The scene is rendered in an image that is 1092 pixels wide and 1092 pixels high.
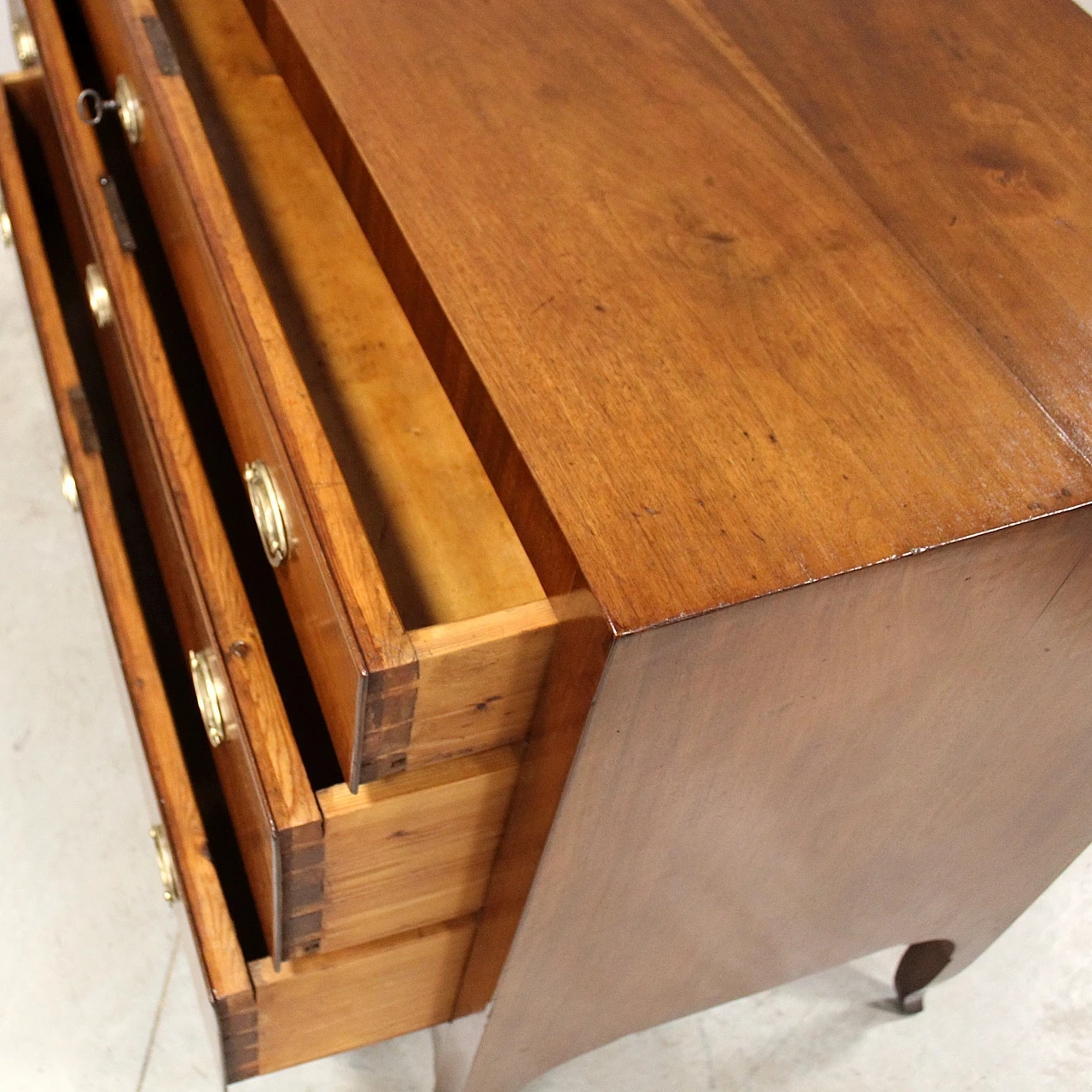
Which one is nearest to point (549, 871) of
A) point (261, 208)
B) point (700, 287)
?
point (700, 287)

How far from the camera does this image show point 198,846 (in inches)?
28.6

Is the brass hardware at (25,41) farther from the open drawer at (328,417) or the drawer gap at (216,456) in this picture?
the open drawer at (328,417)

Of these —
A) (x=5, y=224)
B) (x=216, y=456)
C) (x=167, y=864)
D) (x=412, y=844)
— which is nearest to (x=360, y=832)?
(x=412, y=844)

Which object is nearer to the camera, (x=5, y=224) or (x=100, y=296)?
(x=100, y=296)

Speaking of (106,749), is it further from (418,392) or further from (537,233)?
(537,233)

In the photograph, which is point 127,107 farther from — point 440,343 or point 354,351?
point 440,343

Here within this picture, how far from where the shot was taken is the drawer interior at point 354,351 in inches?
23.4

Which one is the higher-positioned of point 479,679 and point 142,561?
point 479,679

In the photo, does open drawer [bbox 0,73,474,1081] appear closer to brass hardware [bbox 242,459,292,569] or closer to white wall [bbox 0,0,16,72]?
brass hardware [bbox 242,459,292,569]

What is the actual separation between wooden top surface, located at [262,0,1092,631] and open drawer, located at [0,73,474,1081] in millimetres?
324

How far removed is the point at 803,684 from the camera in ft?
1.68

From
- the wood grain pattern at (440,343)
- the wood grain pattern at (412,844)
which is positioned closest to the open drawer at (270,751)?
the wood grain pattern at (412,844)

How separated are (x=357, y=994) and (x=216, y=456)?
38cm

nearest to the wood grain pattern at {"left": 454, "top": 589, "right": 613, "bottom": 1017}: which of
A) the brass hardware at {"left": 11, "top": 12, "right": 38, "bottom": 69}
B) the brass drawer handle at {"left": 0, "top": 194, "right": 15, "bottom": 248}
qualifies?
the brass drawer handle at {"left": 0, "top": 194, "right": 15, "bottom": 248}
